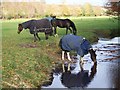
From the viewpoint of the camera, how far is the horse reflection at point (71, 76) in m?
3.29

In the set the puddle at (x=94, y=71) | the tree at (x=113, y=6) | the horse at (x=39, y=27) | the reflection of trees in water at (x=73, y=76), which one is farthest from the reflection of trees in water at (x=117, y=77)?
the horse at (x=39, y=27)

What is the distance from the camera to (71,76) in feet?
10.9

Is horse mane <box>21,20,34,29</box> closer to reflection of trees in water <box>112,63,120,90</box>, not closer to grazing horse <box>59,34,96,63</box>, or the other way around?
grazing horse <box>59,34,96,63</box>

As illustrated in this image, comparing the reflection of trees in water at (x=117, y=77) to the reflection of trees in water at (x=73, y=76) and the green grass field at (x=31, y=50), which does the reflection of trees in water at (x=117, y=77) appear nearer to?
the reflection of trees in water at (x=73, y=76)

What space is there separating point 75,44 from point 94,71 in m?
0.36

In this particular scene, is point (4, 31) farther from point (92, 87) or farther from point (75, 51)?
point (92, 87)

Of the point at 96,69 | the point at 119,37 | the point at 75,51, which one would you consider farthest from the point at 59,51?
the point at 119,37

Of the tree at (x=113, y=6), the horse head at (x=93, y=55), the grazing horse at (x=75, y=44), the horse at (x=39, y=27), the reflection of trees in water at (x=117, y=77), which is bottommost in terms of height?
the reflection of trees in water at (x=117, y=77)

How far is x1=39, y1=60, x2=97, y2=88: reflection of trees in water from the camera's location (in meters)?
3.29

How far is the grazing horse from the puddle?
2.5 inches

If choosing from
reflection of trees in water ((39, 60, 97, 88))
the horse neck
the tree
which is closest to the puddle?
reflection of trees in water ((39, 60, 97, 88))

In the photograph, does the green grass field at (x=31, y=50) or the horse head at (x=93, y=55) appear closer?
the green grass field at (x=31, y=50)

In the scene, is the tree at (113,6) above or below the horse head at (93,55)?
above

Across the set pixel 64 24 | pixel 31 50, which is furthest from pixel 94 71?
pixel 31 50
